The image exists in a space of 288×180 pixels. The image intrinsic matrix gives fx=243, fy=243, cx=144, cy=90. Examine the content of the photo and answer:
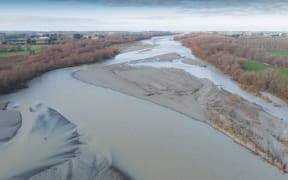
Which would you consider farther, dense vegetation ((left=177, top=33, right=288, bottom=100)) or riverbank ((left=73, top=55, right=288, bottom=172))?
dense vegetation ((left=177, top=33, right=288, bottom=100))

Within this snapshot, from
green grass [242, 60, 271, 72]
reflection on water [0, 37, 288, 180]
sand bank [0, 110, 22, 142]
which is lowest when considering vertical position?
reflection on water [0, 37, 288, 180]

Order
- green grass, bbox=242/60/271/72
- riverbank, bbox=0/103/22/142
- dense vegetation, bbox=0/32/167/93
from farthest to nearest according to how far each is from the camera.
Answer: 1. green grass, bbox=242/60/271/72
2. dense vegetation, bbox=0/32/167/93
3. riverbank, bbox=0/103/22/142

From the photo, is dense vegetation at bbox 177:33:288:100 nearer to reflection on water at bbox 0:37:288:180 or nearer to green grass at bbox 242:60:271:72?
green grass at bbox 242:60:271:72

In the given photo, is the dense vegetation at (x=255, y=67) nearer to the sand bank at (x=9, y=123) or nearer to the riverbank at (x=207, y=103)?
the riverbank at (x=207, y=103)

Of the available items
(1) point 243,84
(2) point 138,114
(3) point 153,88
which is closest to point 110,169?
(2) point 138,114

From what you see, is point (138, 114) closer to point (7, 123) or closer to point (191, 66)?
point (7, 123)

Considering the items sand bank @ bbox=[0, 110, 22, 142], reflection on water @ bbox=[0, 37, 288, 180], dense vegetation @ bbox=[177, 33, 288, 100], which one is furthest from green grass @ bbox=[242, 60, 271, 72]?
sand bank @ bbox=[0, 110, 22, 142]
